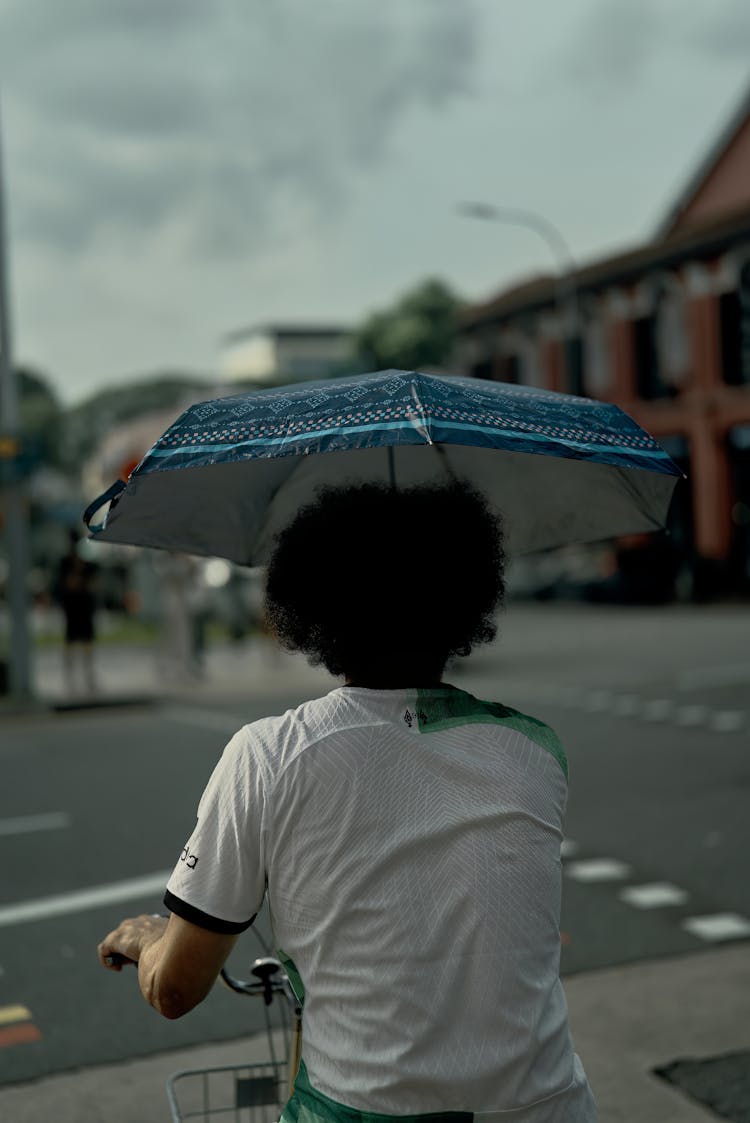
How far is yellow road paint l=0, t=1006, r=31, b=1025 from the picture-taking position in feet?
16.0

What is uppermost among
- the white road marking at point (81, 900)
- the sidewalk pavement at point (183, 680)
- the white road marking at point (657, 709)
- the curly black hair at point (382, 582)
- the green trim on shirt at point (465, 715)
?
the curly black hair at point (382, 582)

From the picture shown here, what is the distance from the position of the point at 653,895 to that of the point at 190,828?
294 cm

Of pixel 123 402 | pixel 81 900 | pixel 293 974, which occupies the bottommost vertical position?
pixel 81 900

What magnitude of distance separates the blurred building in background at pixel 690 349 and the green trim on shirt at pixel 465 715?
30139mm

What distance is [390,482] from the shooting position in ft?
9.37

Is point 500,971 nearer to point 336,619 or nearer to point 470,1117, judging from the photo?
point 470,1117

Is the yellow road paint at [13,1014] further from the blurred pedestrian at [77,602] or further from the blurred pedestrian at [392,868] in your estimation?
the blurred pedestrian at [77,602]

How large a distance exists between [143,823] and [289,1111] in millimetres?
6502

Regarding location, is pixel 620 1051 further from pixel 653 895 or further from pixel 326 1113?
pixel 326 1113

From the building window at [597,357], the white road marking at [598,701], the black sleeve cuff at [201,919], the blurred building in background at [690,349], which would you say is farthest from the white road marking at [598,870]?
the building window at [597,357]

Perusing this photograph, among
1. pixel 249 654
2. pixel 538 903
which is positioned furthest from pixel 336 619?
pixel 249 654

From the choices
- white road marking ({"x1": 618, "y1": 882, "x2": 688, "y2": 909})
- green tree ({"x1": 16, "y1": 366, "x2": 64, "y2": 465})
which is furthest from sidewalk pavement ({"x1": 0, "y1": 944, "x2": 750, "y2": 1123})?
green tree ({"x1": 16, "y1": 366, "x2": 64, "y2": 465})

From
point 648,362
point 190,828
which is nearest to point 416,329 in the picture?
point 648,362

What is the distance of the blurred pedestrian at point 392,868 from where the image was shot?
183 centimetres
